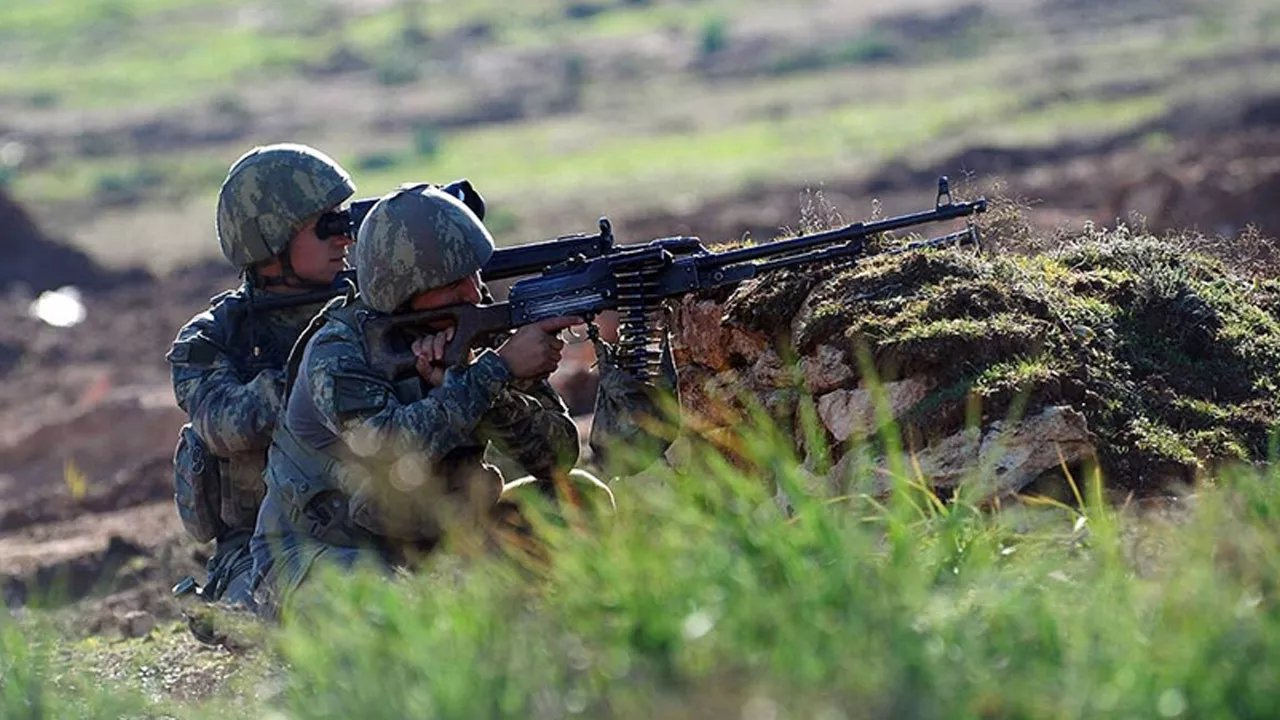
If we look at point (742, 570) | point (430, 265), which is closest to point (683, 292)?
point (430, 265)

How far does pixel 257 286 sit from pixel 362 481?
5.13 ft

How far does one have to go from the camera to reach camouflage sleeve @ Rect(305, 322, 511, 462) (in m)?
7.09

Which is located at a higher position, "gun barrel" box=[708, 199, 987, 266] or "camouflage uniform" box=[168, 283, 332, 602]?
"gun barrel" box=[708, 199, 987, 266]

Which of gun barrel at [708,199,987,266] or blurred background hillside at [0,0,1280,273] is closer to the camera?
gun barrel at [708,199,987,266]

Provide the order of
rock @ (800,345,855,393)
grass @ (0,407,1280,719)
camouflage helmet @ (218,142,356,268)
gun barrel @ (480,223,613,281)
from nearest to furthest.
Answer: grass @ (0,407,1280,719) < rock @ (800,345,855,393) < gun barrel @ (480,223,613,281) < camouflage helmet @ (218,142,356,268)

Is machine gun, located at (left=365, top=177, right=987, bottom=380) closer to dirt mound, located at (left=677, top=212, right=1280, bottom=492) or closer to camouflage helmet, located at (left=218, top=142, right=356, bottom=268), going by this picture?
dirt mound, located at (left=677, top=212, right=1280, bottom=492)

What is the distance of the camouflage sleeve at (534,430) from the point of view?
745 cm

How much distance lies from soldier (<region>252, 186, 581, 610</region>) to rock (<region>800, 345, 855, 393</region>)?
862mm

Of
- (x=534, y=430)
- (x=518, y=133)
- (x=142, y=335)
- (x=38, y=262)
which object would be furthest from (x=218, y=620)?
(x=518, y=133)

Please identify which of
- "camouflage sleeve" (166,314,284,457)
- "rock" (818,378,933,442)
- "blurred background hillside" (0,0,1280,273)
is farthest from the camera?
"blurred background hillside" (0,0,1280,273)

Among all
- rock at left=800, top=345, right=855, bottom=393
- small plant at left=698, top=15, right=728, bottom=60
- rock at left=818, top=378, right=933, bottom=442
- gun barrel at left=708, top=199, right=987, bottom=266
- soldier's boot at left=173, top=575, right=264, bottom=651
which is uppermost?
gun barrel at left=708, top=199, right=987, bottom=266

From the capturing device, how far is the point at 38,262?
28906mm

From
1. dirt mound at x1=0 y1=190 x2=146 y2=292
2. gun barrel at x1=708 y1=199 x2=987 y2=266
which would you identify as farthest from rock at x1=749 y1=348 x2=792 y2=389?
dirt mound at x1=0 y1=190 x2=146 y2=292

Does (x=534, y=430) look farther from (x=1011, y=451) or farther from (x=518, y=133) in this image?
(x=518, y=133)
